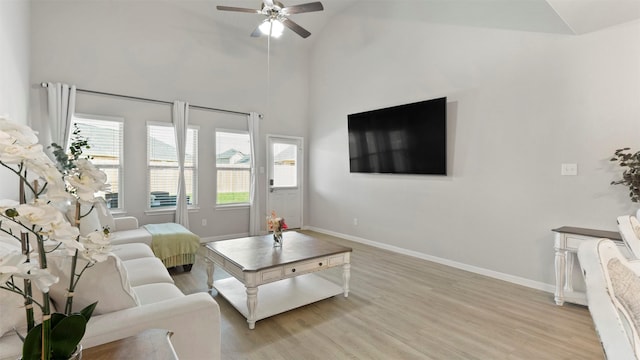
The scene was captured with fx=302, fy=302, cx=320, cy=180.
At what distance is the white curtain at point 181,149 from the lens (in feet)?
16.4

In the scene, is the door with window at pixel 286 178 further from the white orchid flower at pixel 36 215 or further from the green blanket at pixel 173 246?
the white orchid flower at pixel 36 215

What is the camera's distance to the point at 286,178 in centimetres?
656

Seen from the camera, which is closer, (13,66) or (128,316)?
(128,316)

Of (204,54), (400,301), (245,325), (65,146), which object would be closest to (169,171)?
(65,146)

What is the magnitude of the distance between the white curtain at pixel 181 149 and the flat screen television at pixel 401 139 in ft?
9.48

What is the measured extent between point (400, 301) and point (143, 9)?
5594 mm

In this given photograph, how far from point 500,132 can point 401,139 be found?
1.35 meters

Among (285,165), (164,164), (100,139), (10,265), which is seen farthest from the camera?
(285,165)

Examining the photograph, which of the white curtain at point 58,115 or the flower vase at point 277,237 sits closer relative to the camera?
the flower vase at point 277,237

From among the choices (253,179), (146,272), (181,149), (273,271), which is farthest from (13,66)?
(253,179)

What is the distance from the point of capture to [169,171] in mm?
5121

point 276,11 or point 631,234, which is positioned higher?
point 276,11

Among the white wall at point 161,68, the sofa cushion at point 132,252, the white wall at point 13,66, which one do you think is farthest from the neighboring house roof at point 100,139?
the sofa cushion at point 132,252

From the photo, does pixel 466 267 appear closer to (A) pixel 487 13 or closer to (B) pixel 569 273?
(B) pixel 569 273
